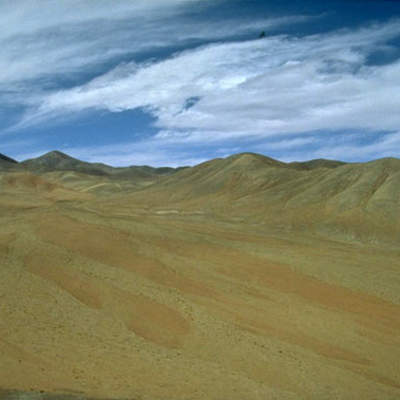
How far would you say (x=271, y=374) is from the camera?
12883 mm

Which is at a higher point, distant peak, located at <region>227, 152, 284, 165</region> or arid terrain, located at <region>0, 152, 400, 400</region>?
distant peak, located at <region>227, 152, 284, 165</region>

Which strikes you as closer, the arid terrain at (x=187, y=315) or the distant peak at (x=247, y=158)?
the arid terrain at (x=187, y=315)

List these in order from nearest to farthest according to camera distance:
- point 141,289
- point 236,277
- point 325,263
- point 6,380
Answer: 1. point 6,380
2. point 141,289
3. point 236,277
4. point 325,263

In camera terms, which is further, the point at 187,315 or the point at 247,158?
the point at 247,158

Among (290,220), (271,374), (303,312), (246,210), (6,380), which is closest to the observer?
(6,380)

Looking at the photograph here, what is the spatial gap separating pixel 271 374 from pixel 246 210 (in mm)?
49666

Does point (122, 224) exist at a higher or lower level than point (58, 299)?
higher

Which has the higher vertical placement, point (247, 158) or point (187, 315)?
point (247, 158)

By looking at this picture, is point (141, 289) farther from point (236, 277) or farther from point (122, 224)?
point (122, 224)

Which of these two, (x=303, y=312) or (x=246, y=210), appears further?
(x=246, y=210)

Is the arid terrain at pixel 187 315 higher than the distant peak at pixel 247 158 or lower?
lower

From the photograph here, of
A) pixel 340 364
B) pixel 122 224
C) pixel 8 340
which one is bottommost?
pixel 340 364

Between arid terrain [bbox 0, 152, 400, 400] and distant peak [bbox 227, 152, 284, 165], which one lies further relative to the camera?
distant peak [bbox 227, 152, 284, 165]

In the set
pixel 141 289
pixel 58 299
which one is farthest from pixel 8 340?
pixel 141 289
